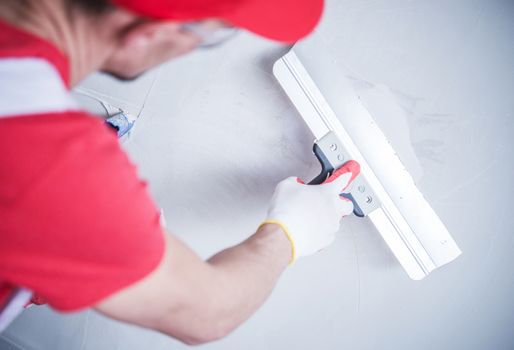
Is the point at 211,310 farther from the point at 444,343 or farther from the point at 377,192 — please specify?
the point at 444,343

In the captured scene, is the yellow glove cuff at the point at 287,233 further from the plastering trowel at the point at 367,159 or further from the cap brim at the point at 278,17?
the cap brim at the point at 278,17

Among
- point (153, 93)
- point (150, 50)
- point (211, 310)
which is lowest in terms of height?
point (211, 310)

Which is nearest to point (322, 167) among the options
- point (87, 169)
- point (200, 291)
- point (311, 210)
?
point (311, 210)

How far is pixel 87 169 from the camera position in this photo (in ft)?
1.43

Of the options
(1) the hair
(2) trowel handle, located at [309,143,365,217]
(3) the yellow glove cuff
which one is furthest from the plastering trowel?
(1) the hair

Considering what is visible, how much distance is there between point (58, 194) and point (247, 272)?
347mm

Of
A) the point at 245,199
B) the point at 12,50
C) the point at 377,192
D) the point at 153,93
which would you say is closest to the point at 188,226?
the point at 245,199

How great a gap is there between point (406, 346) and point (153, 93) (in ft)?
2.94

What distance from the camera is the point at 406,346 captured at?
971mm

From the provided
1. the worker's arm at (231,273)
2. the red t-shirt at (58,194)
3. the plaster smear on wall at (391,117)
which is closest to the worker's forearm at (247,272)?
the worker's arm at (231,273)

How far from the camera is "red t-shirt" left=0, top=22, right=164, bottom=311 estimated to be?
416 mm

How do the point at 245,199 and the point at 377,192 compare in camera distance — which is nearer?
the point at 377,192

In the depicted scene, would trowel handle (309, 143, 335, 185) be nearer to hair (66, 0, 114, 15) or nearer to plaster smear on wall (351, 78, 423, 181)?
plaster smear on wall (351, 78, 423, 181)

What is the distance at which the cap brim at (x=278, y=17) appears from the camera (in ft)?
1.71
